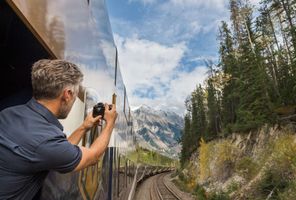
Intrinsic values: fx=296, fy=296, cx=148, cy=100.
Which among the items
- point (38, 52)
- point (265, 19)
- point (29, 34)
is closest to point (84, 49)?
point (38, 52)

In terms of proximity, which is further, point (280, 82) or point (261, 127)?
point (280, 82)

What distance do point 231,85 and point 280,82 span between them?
7597mm

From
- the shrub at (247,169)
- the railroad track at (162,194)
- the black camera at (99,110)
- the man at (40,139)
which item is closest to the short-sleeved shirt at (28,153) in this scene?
the man at (40,139)

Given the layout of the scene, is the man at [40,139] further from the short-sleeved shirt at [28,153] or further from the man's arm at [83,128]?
the man's arm at [83,128]

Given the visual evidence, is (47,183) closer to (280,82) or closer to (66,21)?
(66,21)

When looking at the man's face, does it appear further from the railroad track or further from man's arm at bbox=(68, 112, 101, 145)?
the railroad track

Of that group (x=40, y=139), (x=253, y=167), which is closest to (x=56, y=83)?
(x=40, y=139)

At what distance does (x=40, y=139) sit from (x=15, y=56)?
0.93 metres

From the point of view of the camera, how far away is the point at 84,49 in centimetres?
281

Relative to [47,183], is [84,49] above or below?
above

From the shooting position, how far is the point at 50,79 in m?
1.50

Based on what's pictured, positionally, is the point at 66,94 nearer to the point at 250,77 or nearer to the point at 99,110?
the point at 99,110

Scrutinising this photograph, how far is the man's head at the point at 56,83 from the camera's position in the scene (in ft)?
4.92

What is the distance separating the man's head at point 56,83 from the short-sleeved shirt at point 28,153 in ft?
0.44
